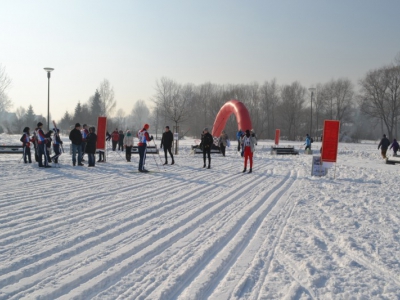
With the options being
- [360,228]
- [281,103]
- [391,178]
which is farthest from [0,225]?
[281,103]

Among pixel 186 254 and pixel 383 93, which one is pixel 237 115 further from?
pixel 383 93

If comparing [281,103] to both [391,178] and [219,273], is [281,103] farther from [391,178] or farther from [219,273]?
[219,273]

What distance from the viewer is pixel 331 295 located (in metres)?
3.32

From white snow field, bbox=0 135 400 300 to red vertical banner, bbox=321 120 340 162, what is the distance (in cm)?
333

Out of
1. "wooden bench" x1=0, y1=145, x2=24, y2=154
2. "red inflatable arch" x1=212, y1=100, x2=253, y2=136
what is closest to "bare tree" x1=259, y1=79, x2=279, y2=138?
"red inflatable arch" x1=212, y1=100, x2=253, y2=136

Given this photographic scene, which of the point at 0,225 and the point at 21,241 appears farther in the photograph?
the point at 0,225

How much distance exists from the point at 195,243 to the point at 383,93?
2292 inches

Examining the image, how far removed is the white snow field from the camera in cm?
341

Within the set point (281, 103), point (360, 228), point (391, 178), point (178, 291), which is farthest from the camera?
point (281, 103)

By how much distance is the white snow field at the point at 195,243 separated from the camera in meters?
3.41

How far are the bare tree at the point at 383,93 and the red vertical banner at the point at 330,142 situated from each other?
47.0 meters

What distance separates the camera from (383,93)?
53.8 m

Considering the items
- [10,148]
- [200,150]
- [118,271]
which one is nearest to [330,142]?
[118,271]

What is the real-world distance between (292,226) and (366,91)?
188 feet
